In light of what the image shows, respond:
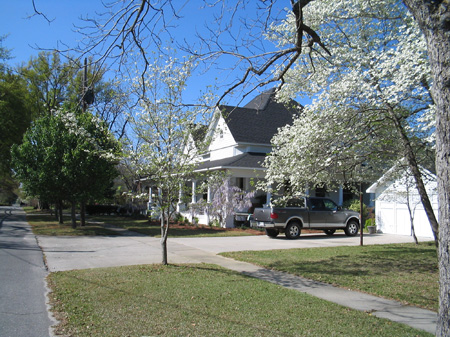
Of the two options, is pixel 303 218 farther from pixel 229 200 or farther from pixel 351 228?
pixel 229 200

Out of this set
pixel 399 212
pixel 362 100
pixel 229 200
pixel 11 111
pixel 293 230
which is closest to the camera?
pixel 362 100

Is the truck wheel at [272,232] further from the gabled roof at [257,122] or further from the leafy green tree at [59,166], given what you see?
the leafy green tree at [59,166]

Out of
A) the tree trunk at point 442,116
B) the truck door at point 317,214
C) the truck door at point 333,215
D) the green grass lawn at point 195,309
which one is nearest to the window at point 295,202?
the truck door at point 317,214

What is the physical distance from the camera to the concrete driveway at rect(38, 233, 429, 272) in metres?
10.9

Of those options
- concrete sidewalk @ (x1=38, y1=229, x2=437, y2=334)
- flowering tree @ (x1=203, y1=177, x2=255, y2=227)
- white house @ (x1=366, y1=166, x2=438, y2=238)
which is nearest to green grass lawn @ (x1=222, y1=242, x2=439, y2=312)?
concrete sidewalk @ (x1=38, y1=229, x2=437, y2=334)

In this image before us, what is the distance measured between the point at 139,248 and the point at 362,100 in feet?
28.8

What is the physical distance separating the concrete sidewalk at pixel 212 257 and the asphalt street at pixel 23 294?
1.89ft

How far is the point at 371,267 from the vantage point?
10.4m

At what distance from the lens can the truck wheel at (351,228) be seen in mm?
18881

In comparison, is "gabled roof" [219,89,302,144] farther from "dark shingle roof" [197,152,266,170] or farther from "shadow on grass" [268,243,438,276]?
"shadow on grass" [268,243,438,276]

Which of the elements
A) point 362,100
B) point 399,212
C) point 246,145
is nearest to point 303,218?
point 399,212

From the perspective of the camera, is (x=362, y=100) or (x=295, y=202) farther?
(x=295, y=202)

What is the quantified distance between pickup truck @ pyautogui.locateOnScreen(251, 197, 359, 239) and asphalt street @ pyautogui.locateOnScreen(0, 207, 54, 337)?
8.97 meters

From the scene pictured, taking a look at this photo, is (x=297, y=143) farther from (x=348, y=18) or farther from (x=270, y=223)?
(x=270, y=223)
